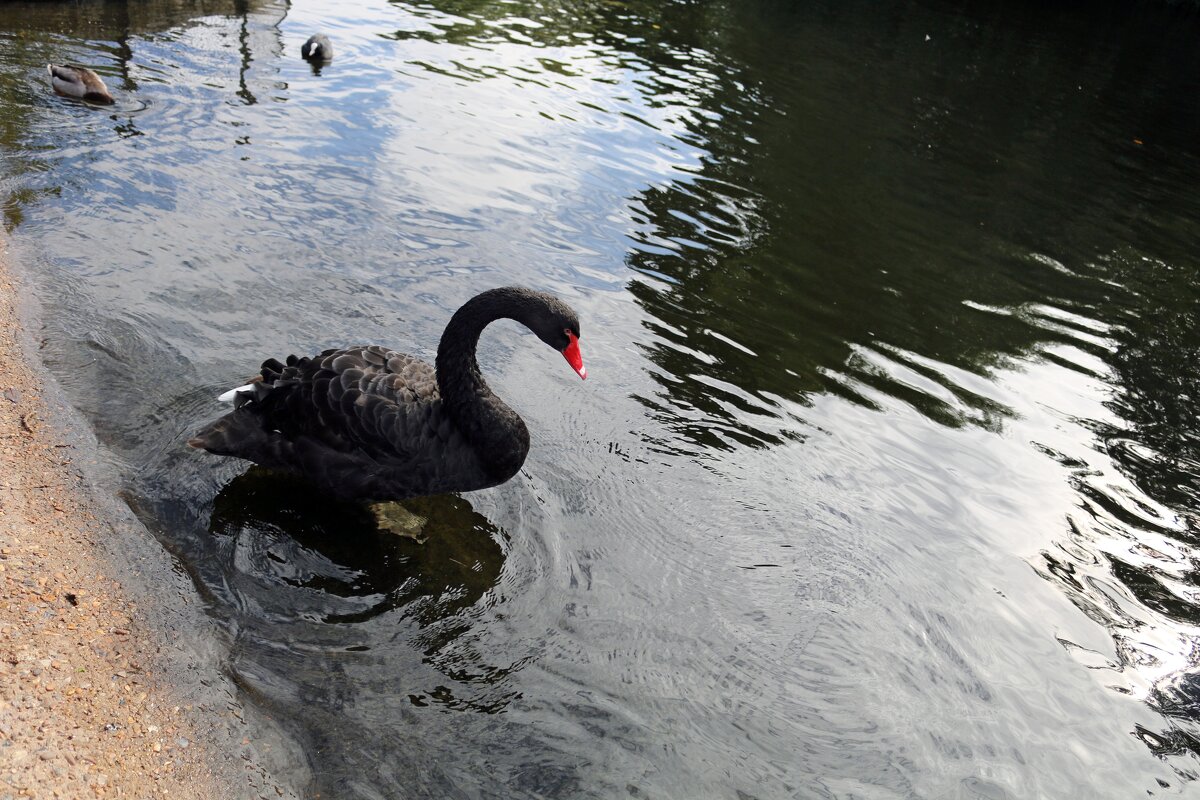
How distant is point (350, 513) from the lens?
4.33 meters

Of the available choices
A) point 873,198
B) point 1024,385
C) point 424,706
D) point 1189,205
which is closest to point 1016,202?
point 873,198

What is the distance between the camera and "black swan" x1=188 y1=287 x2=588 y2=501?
4012mm

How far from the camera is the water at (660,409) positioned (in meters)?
3.51

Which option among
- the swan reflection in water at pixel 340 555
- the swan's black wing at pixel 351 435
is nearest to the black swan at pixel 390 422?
the swan's black wing at pixel 351 435

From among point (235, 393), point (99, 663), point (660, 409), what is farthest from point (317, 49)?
point (99, 663)

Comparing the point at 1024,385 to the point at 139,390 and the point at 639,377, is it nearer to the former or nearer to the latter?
the point at 639,377

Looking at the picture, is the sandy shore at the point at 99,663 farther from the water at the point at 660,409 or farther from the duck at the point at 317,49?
the duck at the point at 317,49

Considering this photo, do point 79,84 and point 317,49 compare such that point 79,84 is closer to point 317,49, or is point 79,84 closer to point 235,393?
point 317,49

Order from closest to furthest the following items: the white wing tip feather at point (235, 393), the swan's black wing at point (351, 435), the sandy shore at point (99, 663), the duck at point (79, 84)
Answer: the sandy shore at point (99, 663) → the swan's black wing at point (351, 435) → the white wing tip feather at point (235, 393) → the duck at point (79, 84)

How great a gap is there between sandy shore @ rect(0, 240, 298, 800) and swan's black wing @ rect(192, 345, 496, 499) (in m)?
0.62

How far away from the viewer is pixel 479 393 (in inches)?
162

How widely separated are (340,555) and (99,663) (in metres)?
1.14

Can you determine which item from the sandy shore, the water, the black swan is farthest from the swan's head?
the sandy shore

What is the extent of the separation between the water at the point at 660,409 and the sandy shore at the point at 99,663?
154 millimetres
